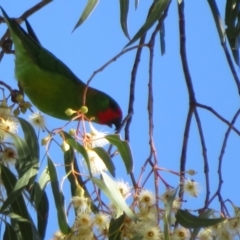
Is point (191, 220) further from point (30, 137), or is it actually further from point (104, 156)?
point (30, 137)

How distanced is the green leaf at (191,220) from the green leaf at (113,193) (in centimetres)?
17

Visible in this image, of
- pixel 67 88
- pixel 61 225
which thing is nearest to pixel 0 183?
pixel 61 225

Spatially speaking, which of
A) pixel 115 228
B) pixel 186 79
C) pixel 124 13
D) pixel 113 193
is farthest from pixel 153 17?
pixel 115 228

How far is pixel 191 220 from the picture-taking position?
1755mm

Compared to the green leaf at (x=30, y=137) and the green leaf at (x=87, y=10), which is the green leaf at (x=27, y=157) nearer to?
the green leaf at (x=30, y=137)

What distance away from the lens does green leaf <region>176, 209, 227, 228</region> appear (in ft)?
5.68

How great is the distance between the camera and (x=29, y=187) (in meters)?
1.87

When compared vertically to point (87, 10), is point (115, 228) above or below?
below

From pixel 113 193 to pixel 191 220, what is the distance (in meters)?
0.23

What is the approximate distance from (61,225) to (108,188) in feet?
0.52

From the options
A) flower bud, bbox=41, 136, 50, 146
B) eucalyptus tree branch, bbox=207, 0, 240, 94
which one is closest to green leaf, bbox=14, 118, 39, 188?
flower bud, bbox=41, 136, 50, 146

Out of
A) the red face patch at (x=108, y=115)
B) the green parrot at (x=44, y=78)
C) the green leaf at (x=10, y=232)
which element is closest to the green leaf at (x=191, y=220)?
the green leaf at (x=10, y=232)

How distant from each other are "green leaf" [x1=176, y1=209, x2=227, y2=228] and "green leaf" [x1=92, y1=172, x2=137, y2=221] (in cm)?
17

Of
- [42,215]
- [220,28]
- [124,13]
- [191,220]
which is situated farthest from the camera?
[220,28]
